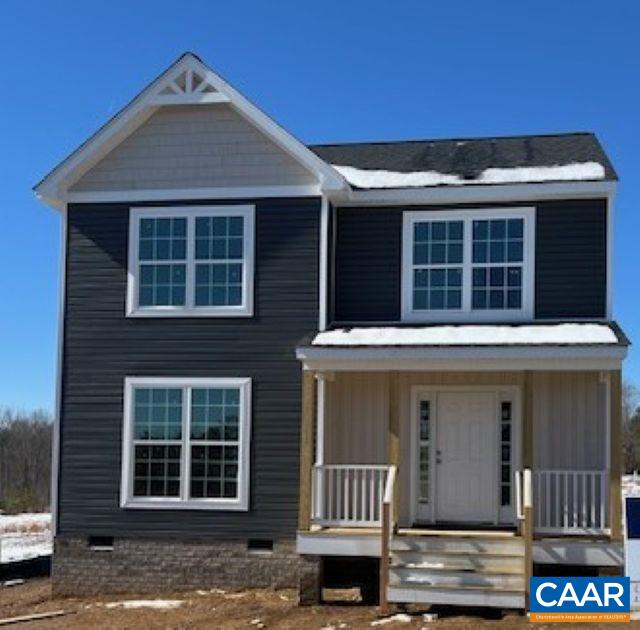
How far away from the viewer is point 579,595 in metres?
12.4

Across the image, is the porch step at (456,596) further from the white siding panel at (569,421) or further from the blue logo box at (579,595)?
the white siding panel at (569,421)

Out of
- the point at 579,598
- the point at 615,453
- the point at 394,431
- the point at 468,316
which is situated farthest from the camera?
the point at 468,316

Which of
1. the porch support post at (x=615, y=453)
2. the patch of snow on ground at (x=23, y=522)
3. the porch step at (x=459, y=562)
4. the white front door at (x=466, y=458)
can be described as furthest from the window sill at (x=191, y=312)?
the patch of snow on ground at (x=23, y=522)

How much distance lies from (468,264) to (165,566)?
6508 mm

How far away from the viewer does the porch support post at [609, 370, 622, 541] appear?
13047mm

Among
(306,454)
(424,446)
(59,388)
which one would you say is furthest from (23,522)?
(306,454)

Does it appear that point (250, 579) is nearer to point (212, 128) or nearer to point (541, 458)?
point (541, 458)

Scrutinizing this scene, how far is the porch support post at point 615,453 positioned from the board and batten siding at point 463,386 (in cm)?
131

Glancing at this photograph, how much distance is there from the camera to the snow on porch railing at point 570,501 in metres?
13.4

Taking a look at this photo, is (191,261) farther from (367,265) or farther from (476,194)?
(476,194)

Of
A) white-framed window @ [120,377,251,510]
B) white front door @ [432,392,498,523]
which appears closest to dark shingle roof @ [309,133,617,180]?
white front door @ [432,392,498,523]

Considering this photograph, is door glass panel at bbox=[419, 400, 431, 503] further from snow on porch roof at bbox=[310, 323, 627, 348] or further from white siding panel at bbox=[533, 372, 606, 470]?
white siding panel at bbox=[533, 372, 606, 470]

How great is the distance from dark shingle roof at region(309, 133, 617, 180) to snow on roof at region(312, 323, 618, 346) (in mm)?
2597

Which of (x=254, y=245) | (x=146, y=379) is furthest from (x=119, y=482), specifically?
(x=254, y=245)
